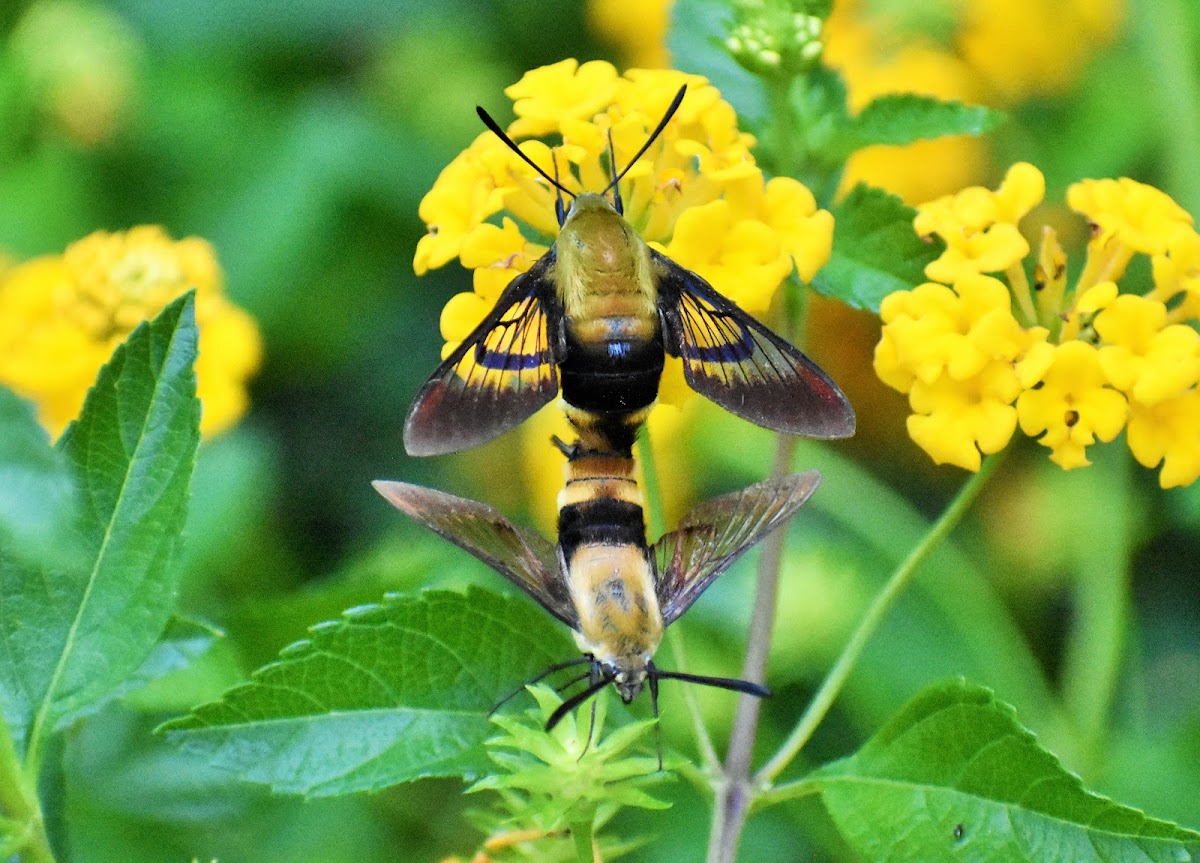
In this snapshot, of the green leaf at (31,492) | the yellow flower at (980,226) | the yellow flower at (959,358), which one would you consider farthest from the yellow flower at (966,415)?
the green leaf at (31,492)

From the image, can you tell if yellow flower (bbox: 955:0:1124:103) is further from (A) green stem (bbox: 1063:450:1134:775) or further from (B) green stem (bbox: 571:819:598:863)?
(B) green stem (bbox: 571:819:598:863)

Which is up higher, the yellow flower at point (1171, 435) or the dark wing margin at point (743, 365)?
the dark wing margin at point (743, 365)

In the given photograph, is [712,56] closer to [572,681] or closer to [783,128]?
[783,128]

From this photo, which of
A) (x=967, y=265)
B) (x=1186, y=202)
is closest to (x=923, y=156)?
(x=1186, y=202)

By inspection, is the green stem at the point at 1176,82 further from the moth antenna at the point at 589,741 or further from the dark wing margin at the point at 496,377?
the moth antenna at the point at 589,741

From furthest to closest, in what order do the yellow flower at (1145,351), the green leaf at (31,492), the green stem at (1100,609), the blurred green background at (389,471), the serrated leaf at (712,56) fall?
the green stem at (1100,609) < the blurred green background at (389,471) < the serrated leaf at (712,56) < the yellow flower at (1145,351) < the green leaf at (31,492)

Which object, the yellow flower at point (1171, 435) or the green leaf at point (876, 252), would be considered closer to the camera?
the yellow flower at point (1171, 435)
